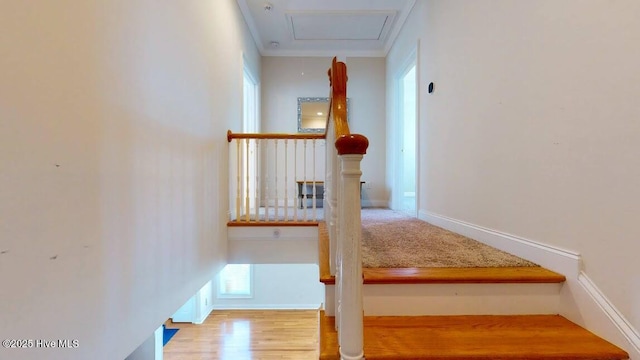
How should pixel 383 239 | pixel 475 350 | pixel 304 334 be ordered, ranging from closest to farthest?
pixel 475 350 < pixel 383 239 < pixel 304 334

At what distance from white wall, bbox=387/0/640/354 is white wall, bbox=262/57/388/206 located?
2303 mm

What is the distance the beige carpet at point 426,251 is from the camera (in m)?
1.57

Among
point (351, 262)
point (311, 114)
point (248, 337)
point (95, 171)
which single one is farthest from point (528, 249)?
point (248, 337)

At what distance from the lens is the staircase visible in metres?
1.18

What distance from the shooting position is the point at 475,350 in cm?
111

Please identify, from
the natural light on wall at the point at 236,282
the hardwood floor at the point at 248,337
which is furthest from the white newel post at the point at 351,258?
the natural light on wall at the point at 236,282

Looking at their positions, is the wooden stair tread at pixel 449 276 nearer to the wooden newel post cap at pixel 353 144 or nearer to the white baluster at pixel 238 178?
the wooden newel post cap at pixel 353 144

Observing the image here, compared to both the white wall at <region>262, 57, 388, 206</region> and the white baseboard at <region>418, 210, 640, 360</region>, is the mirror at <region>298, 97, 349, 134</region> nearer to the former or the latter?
the white wall at <region>262, 57, 388, 206</region>

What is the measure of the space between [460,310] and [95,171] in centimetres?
167

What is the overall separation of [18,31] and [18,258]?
662 millimetres

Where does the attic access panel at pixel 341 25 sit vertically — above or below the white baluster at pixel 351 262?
above

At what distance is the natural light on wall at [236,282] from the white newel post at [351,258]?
16.8ft

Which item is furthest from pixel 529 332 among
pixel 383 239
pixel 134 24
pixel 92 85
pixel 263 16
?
pixel 263 16

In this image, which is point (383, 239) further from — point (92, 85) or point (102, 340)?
point (92, 85)
